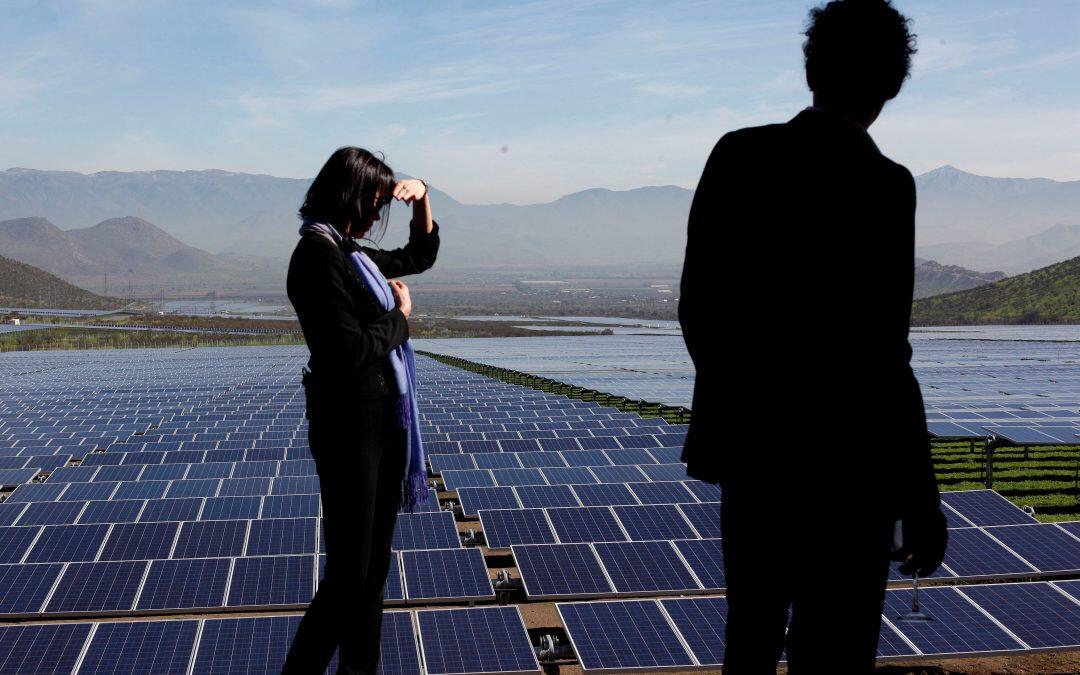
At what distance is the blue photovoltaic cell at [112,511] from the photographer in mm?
7919

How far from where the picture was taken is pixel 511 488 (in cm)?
887

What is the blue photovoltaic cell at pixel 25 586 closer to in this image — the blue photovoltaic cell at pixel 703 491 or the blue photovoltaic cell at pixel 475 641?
the blue photovoltaic cell at pixel 475 641

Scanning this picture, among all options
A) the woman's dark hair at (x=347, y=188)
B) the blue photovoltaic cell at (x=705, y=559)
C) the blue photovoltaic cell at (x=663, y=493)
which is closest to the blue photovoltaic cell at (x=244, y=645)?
the woman's dark hair at (x=347, y=188)

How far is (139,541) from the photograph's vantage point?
6754mm

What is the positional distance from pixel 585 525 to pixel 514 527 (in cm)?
55

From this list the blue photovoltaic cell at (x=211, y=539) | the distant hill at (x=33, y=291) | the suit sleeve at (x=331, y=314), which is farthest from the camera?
the distant hill at (x=33, y=291)

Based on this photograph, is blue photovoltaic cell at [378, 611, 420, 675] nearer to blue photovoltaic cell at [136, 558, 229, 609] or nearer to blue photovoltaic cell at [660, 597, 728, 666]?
blue photovoltaic cell at [136, 558, 229, 609]

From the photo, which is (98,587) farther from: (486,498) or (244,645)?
(486,498)

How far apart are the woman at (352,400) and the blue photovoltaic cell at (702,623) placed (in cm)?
182

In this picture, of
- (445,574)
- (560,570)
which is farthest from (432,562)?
(560,570)

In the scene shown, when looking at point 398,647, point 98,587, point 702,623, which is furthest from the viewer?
point 98,587

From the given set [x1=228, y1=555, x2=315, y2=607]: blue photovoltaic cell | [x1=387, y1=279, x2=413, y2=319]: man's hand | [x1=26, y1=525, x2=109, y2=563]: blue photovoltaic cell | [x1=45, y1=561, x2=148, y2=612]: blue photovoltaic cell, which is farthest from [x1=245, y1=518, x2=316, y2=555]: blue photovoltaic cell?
[x1=387, y1=279, x2=413, y2=319]: man's hand

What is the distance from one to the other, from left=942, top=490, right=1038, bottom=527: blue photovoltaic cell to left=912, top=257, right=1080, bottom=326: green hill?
74620 millimetres

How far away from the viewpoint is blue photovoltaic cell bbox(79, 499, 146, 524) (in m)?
7.92
